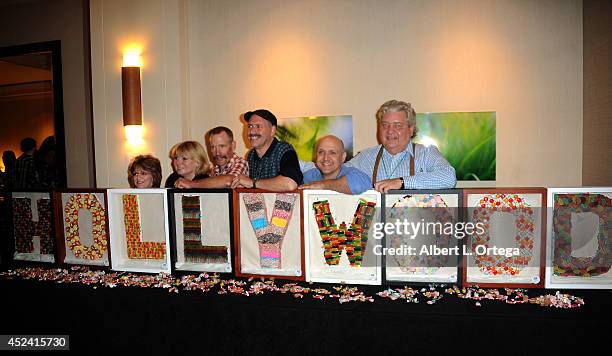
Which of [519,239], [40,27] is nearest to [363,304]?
[519,239]

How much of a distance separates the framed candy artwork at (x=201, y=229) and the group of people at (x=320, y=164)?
12cm

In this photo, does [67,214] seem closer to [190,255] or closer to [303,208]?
[190,255]

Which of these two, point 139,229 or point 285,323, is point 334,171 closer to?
point 285,323

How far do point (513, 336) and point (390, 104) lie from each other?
118 cm

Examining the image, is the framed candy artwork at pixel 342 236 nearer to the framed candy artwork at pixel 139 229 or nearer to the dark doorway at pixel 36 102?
the framed candy artwork at pixel 139 229

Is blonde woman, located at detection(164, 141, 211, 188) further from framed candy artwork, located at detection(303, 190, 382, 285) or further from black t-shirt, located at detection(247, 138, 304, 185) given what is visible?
framed candy artwork, located at detection(303, 190, 382, 285)

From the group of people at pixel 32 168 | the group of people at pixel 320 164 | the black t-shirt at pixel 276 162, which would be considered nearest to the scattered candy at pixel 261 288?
the group of people at pixel 320 164

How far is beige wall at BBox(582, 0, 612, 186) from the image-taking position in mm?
3102

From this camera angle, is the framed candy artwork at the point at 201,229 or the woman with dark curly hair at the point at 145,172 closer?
the framed candy artwork at the point at 201,229

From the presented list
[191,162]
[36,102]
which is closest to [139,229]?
[191,162]

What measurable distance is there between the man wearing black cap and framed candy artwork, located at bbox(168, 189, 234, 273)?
0.47 feet

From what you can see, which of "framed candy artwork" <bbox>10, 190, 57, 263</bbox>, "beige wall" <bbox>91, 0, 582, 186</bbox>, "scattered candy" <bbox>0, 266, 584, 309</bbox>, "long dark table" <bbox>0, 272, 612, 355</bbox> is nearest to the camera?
"long dark table" <bbox>0, 272, 612, 355</bbox>

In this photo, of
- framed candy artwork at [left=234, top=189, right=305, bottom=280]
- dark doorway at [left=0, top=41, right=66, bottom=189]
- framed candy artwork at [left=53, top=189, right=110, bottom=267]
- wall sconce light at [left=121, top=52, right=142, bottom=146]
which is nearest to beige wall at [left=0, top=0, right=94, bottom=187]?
dark doorway at [left=0, top=41, right=66, bottom=189]

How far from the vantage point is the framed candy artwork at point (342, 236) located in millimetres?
1635
